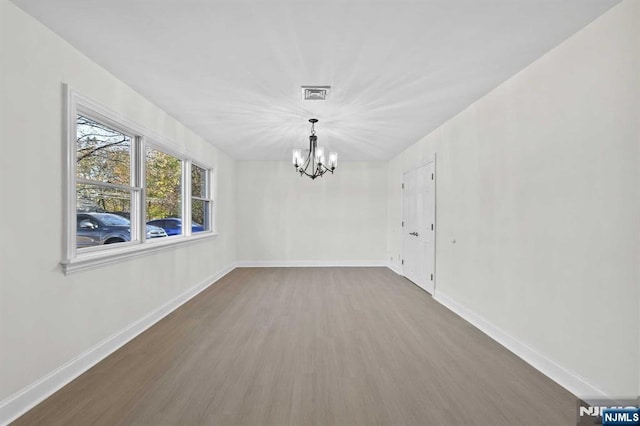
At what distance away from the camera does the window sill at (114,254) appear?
2.39 m

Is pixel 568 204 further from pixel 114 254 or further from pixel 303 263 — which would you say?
pixel 303 263

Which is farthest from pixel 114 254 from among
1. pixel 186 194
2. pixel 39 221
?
pixel 186 194

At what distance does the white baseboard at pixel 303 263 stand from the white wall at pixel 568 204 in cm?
379

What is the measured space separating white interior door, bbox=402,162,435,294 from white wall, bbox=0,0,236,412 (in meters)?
4.22

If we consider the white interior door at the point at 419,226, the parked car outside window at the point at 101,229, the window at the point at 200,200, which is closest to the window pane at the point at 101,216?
the parked car outside window at the point at 101,229

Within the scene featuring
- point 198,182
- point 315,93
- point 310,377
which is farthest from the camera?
point 198,182

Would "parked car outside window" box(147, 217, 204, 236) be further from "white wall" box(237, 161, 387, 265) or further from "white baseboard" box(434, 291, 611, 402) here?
"white baseboard" box(434, 291, 611, 402)

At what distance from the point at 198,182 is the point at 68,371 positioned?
138 inches

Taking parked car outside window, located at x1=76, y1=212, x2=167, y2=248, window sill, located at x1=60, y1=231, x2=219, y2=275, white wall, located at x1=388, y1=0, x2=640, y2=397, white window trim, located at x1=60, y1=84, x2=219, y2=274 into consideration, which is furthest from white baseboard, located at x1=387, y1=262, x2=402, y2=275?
parked car outside window, located at x1=76, y1=212, x2=167, y2=248

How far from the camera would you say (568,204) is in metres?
2.31

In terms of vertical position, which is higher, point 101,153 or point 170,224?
point 101,153

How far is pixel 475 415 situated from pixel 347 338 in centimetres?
140

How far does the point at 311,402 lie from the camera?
212 cm

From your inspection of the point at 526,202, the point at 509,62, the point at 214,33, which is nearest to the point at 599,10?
the point at 509,62
